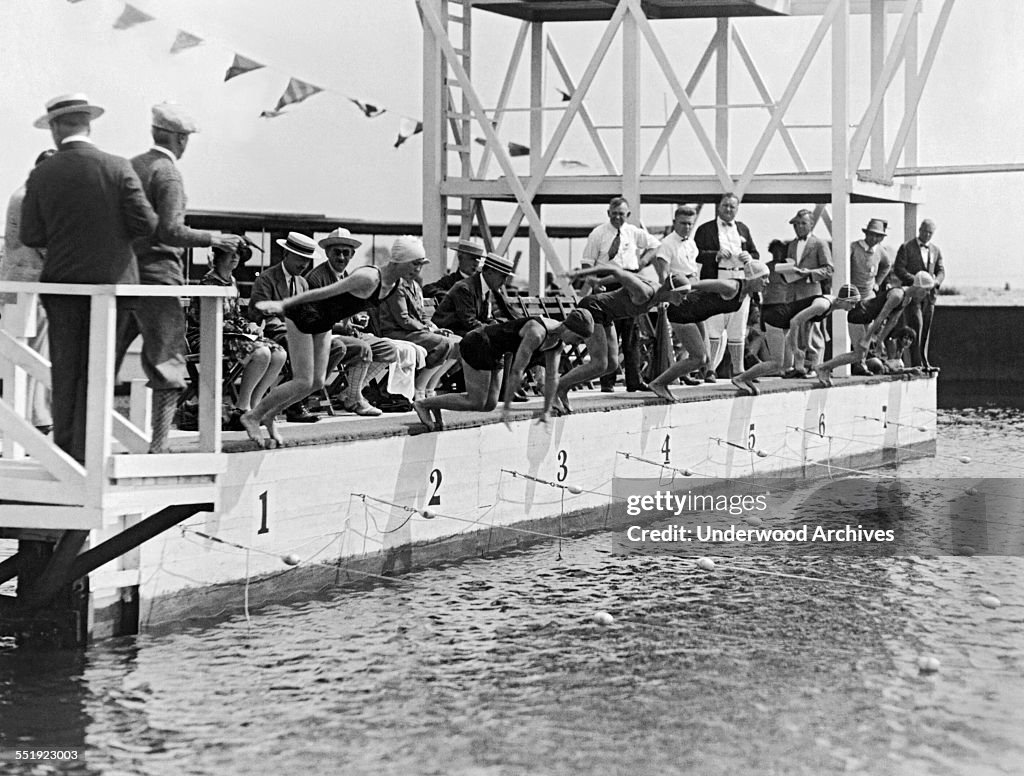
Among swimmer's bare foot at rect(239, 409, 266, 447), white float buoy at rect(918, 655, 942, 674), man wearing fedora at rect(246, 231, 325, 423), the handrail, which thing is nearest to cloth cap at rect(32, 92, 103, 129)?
the handrail

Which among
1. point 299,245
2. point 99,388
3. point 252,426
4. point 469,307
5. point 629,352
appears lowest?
point 252,426

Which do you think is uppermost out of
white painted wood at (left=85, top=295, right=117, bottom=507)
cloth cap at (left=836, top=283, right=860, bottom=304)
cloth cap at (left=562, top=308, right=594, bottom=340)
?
cloth cap at (left=836, top=283, right=860, bottom=304)

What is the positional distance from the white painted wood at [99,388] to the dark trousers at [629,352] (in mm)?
10310

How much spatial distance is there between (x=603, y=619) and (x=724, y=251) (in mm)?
8722

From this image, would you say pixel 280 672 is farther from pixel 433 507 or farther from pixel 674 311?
pixel 674 311

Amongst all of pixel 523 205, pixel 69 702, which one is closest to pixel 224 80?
pixel 523 205

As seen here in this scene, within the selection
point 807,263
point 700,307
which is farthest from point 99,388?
point 807,263

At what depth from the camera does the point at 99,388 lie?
30.5 feet

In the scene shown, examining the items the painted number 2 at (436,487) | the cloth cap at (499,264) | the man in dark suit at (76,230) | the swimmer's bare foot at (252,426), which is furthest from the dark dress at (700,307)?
the man in dark suit at (76,230)

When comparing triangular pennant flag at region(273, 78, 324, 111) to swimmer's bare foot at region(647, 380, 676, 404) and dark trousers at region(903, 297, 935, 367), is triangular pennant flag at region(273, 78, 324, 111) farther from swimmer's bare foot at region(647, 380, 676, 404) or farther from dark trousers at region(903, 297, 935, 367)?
dark trousers at region(903, 297, 935, 367)

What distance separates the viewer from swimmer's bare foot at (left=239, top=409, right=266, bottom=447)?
38.7 ft

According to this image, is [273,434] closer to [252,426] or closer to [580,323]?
[252,426]

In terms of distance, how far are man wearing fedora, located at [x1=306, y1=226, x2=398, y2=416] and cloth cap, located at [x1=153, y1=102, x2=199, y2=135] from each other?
3605mm

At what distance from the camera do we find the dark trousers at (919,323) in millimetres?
24547
